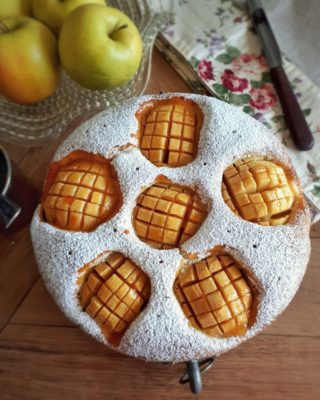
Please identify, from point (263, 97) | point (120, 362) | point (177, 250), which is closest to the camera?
point (177, 250)

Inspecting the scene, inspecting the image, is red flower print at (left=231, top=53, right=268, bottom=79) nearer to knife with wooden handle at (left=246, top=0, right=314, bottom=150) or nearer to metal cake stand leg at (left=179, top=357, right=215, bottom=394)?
knife with wooden handle at (left=246, top=0, right=314, bottom=150)

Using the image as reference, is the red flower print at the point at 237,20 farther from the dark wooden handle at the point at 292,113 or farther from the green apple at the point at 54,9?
the green apple at the point at 54,9

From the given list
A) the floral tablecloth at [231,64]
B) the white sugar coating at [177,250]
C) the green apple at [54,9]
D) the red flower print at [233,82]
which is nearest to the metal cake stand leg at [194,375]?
the white sugar coating at [177,250]

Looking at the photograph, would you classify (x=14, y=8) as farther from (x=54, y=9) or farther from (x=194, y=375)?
(x=194, y=375)

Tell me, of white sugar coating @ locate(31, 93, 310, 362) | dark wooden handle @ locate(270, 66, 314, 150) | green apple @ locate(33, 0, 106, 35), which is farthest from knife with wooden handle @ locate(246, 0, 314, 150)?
green apple @ locate(33, 0, 106, 35)

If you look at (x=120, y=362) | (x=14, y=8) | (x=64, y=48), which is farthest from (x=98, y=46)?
(x=120, y=362)
